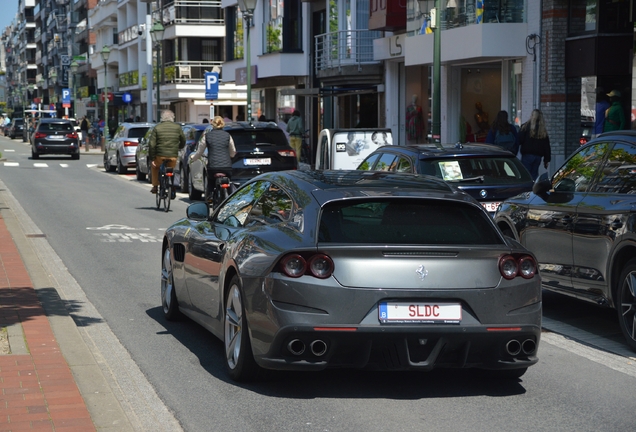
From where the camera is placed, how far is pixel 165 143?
21578mm

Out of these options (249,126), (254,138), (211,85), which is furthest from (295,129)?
(254,138)

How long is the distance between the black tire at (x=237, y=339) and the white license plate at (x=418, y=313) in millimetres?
955

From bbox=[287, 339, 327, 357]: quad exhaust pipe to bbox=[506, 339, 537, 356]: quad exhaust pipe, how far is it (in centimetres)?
112

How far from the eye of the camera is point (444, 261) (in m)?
6.43

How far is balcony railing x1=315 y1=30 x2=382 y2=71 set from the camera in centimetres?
3675

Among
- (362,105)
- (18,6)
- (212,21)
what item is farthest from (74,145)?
(18,6)

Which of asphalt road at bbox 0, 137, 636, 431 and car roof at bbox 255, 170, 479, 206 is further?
car roof at bbox 255, 170, 479, 206

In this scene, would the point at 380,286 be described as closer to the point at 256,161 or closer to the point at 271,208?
the point at 271,208

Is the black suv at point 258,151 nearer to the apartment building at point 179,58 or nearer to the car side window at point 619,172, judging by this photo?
the car side window at point 619,172

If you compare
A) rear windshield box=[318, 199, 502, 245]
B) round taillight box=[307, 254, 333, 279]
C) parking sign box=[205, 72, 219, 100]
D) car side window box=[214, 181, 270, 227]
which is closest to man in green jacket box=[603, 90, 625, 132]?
car side window box=[214, 181, 270, 227]

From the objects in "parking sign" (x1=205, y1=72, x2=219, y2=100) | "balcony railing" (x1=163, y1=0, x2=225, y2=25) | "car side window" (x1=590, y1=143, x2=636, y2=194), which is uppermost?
"balcony railing" (x1=163, y1=0, x2=225, y2=25)

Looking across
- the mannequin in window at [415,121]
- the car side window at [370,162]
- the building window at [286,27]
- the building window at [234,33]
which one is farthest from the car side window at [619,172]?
the building window at [234,33]

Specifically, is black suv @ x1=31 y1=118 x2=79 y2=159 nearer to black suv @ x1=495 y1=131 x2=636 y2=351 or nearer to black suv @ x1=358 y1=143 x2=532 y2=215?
black suv @ x1=358 y1=143 x2=532 y2=215

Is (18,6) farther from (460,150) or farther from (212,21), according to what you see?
(460,150)
